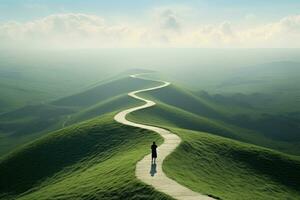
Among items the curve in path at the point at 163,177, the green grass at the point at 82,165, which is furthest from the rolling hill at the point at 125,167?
the curve in path at the point at 163,177

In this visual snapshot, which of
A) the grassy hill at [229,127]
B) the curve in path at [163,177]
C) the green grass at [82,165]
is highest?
the curve in path at [163,177]

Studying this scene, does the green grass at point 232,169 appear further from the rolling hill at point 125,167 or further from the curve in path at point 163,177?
the curve in path at point 163,177

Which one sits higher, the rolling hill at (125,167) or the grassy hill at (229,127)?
the rolling hill at (125,167)

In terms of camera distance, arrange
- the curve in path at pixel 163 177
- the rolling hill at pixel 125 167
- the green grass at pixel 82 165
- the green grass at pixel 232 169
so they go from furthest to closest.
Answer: the green grass at pixel 232 169
the rolling hill at pixel 125 167
the green grass at pixel 82 165
the curve in path at pixel 163 177

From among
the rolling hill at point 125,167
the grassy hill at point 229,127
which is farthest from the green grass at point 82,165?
the grassy hill at point 229,127

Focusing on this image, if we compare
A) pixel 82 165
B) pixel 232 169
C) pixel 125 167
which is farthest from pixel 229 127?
pixel 125 167

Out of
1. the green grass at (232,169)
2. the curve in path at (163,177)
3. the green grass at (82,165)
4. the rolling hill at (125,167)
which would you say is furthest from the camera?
the green grass at (232,169)

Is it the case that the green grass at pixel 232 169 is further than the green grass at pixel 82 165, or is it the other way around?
the green grass at pixel 232 169
